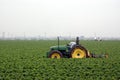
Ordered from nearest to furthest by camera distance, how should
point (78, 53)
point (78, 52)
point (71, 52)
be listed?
point (71, 52) < point (78, 52) < point (78, 53)

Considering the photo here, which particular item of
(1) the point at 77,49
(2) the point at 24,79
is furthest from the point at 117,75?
(1) the point at 77,49

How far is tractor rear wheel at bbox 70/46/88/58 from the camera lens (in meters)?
14.0

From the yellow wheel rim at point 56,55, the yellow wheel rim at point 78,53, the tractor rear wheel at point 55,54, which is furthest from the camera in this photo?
the yellow wheel rim at point 56,55

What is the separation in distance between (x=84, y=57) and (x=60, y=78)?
6.09m

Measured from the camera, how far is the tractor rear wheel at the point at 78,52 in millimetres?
14048

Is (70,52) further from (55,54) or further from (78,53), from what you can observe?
(55,54)

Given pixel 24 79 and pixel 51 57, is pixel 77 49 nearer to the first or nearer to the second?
pixel 51 57

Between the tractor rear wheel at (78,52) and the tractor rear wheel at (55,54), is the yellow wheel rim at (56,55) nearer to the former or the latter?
the tractor rear wheel at (55,54)

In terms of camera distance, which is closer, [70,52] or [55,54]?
[70,52]

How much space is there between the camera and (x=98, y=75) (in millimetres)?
9344

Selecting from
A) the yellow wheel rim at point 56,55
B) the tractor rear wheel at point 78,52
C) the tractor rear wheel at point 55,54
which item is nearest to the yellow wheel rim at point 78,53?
the tractor rear wheel at point 78,52

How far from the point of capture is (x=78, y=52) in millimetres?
14336

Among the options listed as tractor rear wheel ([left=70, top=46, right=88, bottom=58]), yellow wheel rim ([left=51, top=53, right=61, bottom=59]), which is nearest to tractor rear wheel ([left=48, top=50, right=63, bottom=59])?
yellow wheel rim ([left=51, top=53, right=61, bottom=59])

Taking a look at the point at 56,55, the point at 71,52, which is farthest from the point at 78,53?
the point at 56,55
